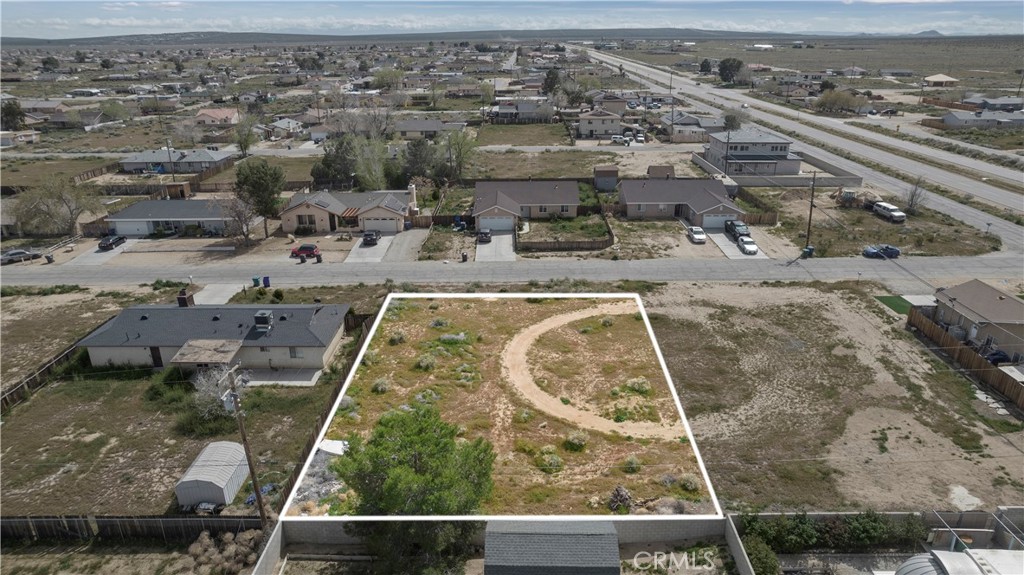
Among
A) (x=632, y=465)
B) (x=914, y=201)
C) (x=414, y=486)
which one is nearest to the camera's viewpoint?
(x=414, y=486)

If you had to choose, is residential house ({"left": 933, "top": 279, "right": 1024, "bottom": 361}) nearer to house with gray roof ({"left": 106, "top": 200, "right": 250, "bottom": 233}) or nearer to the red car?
the red car

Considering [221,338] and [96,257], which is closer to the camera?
[221,338]

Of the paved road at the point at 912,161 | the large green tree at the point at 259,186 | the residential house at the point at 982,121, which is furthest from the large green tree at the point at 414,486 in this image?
the residential house at the point at 982,121

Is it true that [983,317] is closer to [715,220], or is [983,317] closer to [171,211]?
[715,220]

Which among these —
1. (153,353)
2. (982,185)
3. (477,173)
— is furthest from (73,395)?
(982,185)

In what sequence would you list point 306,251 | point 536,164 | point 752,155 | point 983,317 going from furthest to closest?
point 536,164 → point 752,155 → point 306,251 → point 983,317

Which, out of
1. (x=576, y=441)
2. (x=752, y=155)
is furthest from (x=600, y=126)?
(x=576, y=441)

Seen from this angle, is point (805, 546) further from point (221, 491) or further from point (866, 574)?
point (221, 491)
